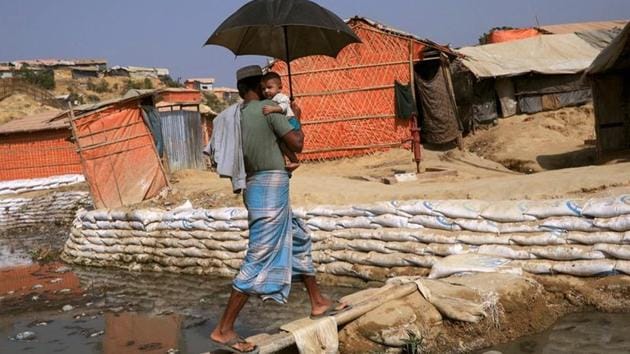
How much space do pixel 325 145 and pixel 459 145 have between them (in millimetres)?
2852

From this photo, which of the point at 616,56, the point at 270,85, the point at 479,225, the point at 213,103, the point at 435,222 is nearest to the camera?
the point at 270,85

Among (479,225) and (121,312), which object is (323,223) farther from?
(121,312)

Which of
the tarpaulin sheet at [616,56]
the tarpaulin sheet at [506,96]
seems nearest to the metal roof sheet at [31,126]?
the tarpaulin sheet at [506,96]

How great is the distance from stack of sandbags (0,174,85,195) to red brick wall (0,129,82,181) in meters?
0.34

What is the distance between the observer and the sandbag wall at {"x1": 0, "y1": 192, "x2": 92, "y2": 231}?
1320 centimetres

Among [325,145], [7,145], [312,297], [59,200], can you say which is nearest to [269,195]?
[312,297]

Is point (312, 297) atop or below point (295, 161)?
below

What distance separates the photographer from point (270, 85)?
3115mm

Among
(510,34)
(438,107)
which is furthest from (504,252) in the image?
(510,34)

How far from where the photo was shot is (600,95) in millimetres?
9469

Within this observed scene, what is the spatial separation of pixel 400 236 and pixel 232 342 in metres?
2.32

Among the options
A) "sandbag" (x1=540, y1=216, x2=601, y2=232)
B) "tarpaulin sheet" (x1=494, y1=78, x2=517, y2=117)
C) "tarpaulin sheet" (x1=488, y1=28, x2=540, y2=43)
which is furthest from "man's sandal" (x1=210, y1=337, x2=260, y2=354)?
"tarpaulin sheet" (x1=488, y1=28, x2=540, y2=43)

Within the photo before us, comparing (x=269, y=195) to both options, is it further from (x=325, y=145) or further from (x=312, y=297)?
(x=325, y=145)

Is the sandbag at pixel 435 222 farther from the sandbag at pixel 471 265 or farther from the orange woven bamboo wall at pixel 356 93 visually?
the orange woven bamboo wall at pixel 356 93
